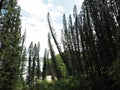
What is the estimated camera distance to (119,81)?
2102cm

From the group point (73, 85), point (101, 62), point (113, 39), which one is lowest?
point (73, 85)

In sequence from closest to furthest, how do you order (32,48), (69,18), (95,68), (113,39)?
(113,39) → (95,68) → (69,18) → (32,48)

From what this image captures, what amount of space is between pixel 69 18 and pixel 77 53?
5.45 m

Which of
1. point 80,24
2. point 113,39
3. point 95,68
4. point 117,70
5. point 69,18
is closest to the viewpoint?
point 117,70

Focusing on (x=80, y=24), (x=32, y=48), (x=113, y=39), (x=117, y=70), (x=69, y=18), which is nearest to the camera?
(x=117, y=70)

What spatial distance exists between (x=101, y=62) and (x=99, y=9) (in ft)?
19.4

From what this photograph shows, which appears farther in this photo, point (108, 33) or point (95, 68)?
point (95, 68)

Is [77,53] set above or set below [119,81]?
above

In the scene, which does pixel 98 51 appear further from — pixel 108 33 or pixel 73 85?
pixel 73 85

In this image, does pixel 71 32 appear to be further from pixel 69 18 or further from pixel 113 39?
pixel 113 39

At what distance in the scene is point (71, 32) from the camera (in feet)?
115

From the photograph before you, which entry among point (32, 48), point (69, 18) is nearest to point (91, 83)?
point (69, 18)

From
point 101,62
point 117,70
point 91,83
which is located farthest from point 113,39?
point 117,70

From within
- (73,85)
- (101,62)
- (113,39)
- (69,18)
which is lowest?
(73,85)
